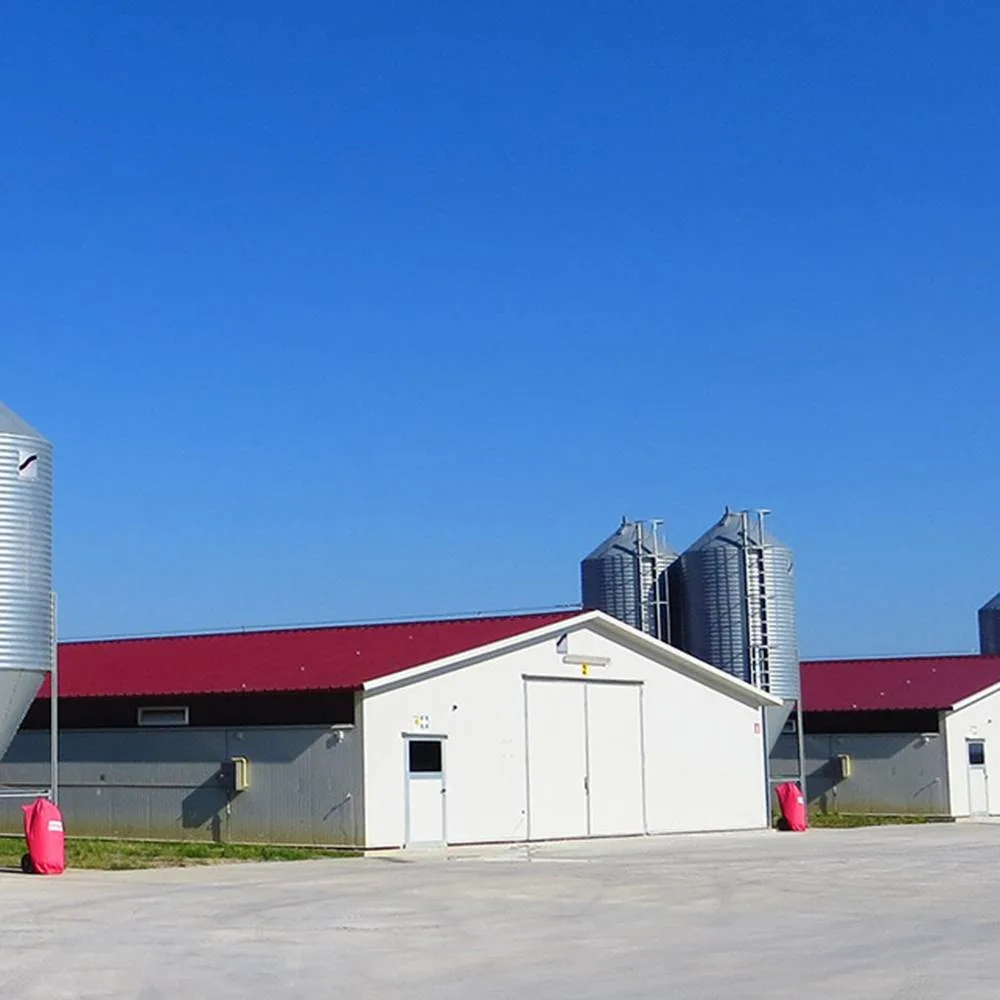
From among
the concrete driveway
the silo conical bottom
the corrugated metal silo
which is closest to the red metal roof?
the concrete driveway

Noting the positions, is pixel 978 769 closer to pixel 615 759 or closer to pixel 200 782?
pixel 615 759

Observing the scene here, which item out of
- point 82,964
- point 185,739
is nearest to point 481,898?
point 82,964

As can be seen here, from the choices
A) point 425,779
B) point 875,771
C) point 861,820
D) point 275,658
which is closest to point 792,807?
point 861,820

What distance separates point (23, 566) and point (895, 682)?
30.2 metres

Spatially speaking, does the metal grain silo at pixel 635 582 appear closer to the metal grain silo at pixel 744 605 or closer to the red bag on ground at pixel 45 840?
the metal grain silo at pixel 744 605

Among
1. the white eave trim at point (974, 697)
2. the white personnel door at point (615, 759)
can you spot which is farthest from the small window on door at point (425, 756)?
the white eave trim at point (974, 697)

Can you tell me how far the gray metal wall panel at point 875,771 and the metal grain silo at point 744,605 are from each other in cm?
672

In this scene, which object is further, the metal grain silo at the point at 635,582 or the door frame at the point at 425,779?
the metal grain silo at the point at 635,582

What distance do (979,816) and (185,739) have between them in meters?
23.7

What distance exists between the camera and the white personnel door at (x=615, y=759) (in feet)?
118

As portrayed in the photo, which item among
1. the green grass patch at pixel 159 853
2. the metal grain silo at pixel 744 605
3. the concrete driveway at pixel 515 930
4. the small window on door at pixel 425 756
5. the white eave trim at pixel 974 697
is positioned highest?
the metal grain silo at pixel 744 605

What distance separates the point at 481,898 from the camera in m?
21.3

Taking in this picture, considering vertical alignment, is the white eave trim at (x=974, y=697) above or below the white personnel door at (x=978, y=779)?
above

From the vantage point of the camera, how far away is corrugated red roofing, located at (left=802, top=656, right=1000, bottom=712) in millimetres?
48094
